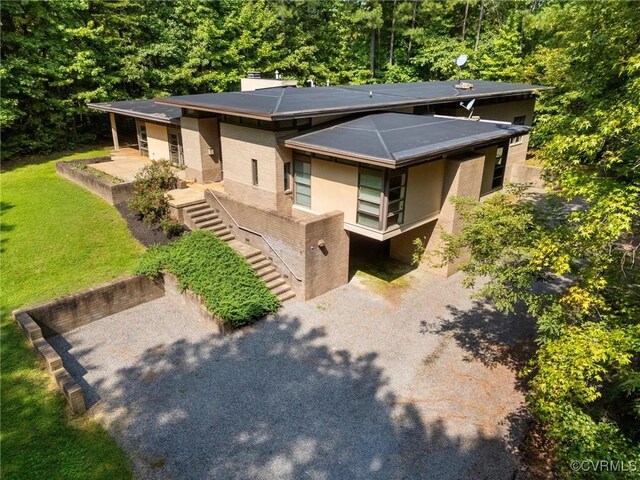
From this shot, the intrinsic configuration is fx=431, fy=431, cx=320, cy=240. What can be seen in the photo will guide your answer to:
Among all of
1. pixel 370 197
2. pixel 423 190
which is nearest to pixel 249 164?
pixel 370 197

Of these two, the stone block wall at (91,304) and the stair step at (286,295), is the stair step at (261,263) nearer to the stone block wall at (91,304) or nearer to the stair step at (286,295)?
the stair step at (286,295)

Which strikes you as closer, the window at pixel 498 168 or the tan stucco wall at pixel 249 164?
the tan stucco wall at pixel 249 164

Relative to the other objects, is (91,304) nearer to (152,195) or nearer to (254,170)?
(152,195)

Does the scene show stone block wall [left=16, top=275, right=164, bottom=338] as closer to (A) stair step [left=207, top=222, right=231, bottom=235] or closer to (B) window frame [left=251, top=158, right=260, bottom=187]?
(A) stair step [left=207, top=222, right=231, bottom=235]

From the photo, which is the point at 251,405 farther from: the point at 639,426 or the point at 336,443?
the point at 639,426

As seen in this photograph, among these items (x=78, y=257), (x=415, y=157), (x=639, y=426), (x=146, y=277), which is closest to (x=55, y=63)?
(x=78, y=257)

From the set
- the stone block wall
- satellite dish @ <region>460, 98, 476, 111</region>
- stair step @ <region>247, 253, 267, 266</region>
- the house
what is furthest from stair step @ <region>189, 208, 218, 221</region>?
satellite dish @ <region>460, 98, 476, 111</region>

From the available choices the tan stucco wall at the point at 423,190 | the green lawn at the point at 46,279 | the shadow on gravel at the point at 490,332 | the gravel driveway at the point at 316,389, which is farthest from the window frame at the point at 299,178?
the shadow on gravel at the point at 490,332
